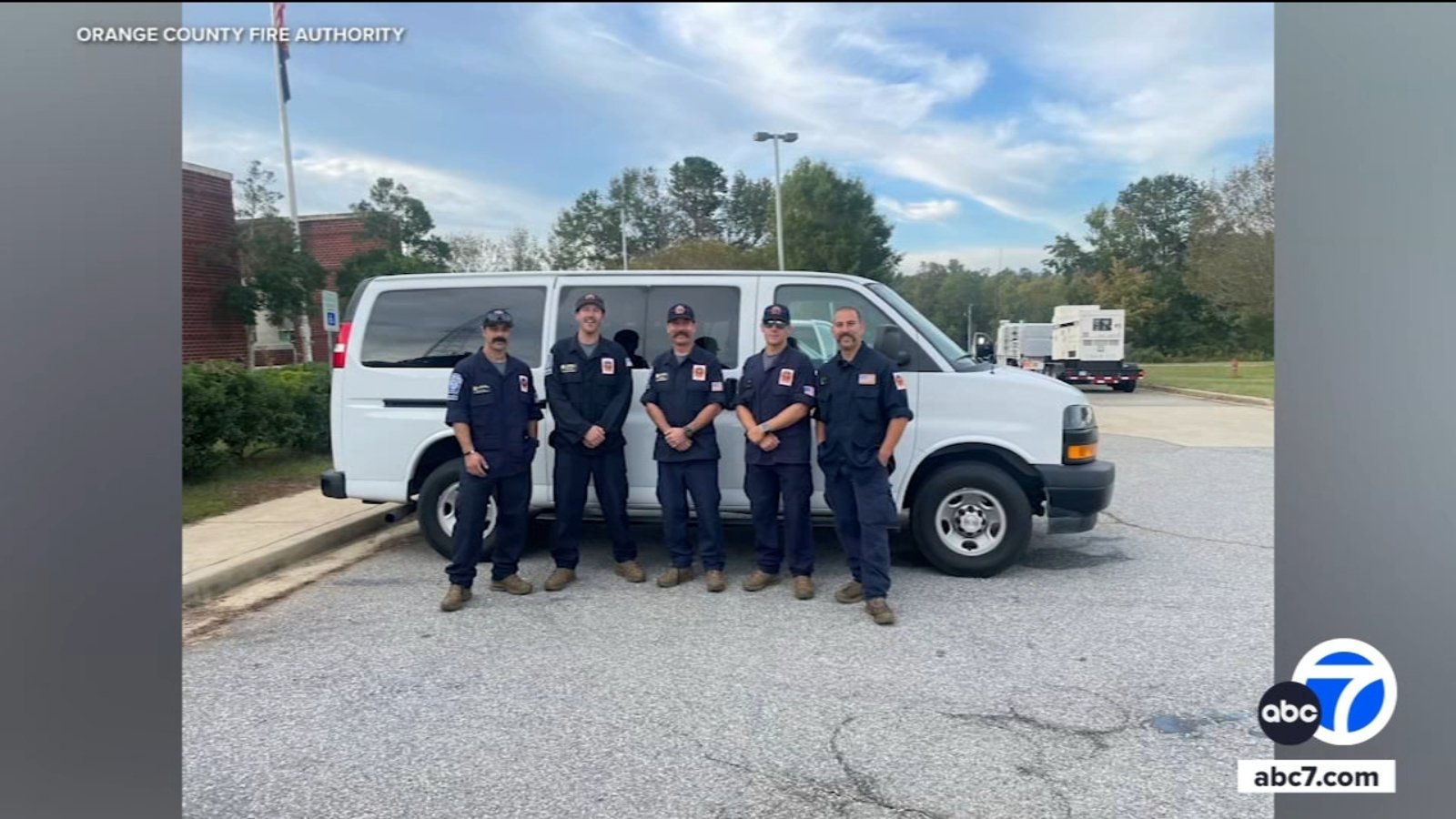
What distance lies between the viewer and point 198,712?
12.1ft

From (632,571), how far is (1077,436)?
3064 millimetres

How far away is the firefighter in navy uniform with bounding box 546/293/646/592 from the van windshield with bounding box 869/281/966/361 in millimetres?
1850

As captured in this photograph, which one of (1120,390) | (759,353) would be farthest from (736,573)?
(1120,390)

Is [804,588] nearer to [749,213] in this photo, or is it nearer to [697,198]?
[697,198]

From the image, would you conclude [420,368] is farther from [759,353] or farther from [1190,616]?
[1190,616]

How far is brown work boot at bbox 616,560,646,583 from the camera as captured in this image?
5.42m

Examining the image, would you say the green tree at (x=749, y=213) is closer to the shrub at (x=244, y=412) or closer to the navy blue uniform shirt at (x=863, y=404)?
the navy blue uniform shirt at (x=863, y=404)

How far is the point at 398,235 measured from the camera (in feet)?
28.4

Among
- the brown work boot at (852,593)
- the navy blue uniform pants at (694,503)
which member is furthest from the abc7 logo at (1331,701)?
the navy blue uniform pants at (694,503)

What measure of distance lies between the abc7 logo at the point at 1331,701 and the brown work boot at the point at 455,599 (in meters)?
4.13

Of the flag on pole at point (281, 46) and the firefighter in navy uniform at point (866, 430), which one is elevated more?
the flag on pole at point (281, 46)

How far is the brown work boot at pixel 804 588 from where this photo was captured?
5023mm

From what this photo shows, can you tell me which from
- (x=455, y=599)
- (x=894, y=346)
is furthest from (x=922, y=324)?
(x=455, y=599)

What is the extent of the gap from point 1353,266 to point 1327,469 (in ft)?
2.32
